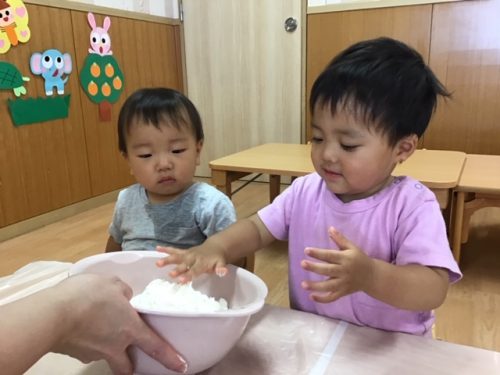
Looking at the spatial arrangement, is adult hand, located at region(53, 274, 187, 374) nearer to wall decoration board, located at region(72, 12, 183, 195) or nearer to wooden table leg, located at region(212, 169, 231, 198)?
wooden table leg, located at region(212, 169, 231, 198)

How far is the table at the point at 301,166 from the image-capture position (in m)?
1.63

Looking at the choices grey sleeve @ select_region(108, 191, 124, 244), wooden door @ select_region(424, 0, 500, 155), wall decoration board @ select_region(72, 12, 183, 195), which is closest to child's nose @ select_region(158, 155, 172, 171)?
grey sleeve @ select_region(108, 191, 124, 244)

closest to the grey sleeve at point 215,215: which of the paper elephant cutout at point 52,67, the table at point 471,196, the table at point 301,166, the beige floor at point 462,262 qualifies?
the beige floor at point 462,262

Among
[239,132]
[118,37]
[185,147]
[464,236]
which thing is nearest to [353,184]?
[185,147]

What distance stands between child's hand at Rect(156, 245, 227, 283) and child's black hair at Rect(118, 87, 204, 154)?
0.40 meters

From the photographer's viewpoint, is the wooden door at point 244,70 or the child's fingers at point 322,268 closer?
the child's fingers at point 322,268

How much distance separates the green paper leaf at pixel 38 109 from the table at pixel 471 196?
2154 millimetres

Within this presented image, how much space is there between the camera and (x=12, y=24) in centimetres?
229

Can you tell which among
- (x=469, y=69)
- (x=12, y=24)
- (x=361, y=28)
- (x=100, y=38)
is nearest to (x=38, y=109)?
(x=12, y=24)

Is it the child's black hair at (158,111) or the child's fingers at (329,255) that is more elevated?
the child's black hair at (158,111)

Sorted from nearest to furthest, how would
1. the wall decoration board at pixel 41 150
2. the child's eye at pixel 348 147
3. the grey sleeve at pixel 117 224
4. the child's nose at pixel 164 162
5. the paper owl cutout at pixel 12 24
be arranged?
the child's eye at pixel 348 147 → the child's nose at pixel 164 162 → the grey sleeve at pixel 117 224 → the paper owl cutout at pixel 12 24 → the wall decoration board at pixel 41 150

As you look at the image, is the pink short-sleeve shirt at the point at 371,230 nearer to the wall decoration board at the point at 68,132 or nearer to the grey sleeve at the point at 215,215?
the grey sleeve at the point at 215,215

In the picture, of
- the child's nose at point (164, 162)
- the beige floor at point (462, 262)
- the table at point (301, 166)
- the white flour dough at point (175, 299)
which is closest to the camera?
the white flour dough at point (175, 299)

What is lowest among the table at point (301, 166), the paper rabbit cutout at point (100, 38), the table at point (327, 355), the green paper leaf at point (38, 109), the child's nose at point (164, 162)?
the table at point (301, 166)
